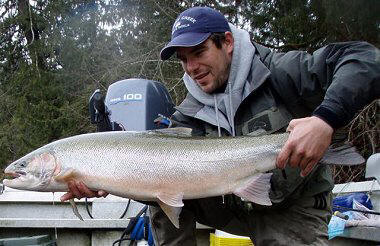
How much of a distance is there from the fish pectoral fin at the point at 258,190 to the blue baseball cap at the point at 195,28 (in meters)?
0.89

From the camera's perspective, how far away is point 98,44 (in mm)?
15984

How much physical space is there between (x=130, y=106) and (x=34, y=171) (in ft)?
7.55

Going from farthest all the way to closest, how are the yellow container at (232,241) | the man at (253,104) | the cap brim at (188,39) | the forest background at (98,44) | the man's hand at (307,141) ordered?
the forest background at (98,44), the yellow container at (232,241), the cap brim at (188,39), the man at (253,104), the man's hand at (307,141)

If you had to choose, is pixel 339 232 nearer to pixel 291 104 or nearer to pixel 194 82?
pixel 291 104

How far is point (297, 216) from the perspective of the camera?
3.02 metres

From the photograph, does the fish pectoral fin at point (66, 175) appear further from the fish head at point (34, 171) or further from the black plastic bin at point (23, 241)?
the black plastic bin at point (23, 241)

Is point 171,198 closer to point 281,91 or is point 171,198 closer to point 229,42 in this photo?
point 281,91

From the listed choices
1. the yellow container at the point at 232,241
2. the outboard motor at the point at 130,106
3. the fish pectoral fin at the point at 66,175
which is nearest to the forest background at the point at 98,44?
the outboard motor at the point at 130,106

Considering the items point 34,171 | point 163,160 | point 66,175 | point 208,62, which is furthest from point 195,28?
point 34,171

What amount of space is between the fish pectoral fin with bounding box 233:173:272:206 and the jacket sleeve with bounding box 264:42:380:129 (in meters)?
0.45

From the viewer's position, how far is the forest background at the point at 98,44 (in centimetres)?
877

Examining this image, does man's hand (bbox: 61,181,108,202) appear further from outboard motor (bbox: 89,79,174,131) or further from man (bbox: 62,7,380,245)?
outboard motor (bbox: 89,79,174,131)

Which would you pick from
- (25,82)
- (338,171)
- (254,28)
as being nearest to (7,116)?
(25,82)

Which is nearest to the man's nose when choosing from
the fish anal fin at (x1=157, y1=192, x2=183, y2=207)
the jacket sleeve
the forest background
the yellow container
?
the jacket sleeve
